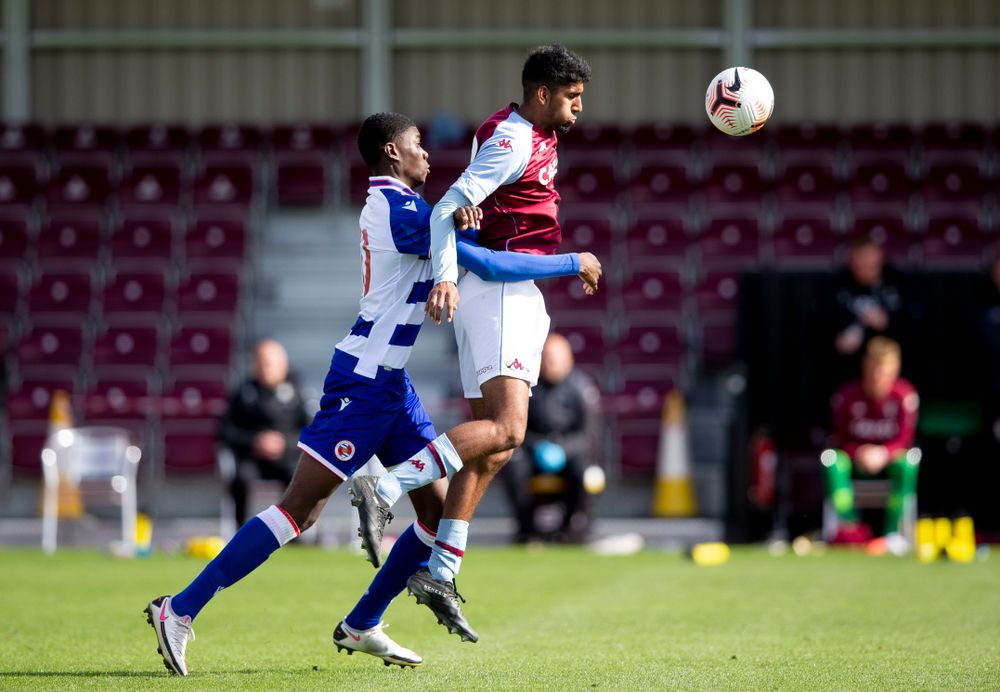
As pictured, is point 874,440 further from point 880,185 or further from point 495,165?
point 495,165

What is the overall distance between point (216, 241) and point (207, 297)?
0.94 m

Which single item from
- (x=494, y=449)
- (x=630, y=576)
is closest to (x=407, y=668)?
(x=494, y=449)

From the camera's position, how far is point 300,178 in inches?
702

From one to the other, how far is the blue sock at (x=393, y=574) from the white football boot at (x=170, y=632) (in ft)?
1.97

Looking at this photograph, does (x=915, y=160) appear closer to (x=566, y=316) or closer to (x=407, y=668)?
(x=566, y=316)

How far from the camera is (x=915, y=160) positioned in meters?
17.9

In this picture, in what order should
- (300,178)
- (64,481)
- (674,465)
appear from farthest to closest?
(300,178) → (674,465) → (64,481)

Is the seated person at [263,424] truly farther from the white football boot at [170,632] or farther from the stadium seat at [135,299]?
the white football boot at [170,632]

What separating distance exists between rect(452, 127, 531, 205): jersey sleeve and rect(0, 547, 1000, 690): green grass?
1616 millimetres

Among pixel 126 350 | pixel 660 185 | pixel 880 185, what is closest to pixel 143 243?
pixel 126 350

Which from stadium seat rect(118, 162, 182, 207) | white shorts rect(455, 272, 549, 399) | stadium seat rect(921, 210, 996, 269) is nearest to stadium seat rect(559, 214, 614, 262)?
stadium seat rect(921, 210, 996, 269)

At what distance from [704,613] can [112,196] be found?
11.9 meters

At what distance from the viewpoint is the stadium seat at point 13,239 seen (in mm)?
16656

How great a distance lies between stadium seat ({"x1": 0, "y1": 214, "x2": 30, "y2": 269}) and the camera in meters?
16.7
